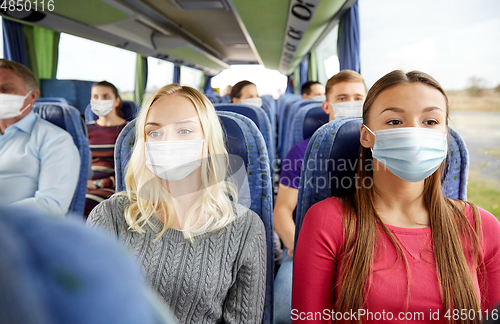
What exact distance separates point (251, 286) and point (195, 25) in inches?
405

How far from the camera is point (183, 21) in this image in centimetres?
919

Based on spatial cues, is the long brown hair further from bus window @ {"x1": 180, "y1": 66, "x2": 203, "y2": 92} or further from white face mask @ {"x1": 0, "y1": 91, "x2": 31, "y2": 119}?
bus window @ {"x1": 180, "y1": 66, "x2": 203, "y2": 92}

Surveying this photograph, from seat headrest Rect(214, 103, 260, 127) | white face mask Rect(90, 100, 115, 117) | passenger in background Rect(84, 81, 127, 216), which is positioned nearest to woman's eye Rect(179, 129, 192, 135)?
seat headrest Rect(214, 103, 260, 127)

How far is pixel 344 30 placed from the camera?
529 cm

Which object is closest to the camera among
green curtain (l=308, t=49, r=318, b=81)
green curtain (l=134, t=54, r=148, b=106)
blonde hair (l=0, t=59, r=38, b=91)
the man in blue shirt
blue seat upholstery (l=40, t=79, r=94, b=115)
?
the man in blue shirt

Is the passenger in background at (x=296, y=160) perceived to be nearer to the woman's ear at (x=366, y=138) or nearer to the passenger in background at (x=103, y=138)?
the woman's ear at (x=366, y=138)

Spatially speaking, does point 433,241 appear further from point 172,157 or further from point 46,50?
point 46,50

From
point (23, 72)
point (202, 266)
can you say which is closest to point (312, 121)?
point (202, 266)

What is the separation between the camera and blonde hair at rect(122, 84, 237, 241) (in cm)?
101

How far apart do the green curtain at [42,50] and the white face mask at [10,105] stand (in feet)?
16.3

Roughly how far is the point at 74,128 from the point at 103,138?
76 cm

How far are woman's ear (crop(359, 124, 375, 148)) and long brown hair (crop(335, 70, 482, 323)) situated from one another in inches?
3.0

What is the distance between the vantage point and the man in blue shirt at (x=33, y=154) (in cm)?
175

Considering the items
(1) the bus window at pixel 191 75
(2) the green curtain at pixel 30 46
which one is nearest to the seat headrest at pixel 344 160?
(2) the green curtain at pixel 30 46
